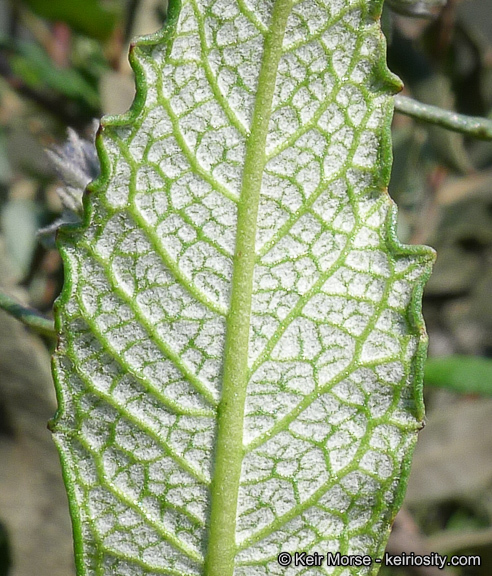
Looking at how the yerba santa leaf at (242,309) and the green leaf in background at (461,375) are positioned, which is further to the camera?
the green leaf in background at (461,375)

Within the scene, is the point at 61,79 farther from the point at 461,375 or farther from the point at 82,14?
the point at 461,375

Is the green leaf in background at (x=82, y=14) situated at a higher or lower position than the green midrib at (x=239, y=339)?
higher

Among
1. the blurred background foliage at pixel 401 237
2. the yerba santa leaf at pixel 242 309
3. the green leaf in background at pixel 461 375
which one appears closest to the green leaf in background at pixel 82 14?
the blurred background foliage at pixel 401 237

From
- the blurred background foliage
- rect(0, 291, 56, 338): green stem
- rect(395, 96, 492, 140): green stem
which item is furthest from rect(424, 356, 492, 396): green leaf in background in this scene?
rect(0, 291, 56, 338): green stem

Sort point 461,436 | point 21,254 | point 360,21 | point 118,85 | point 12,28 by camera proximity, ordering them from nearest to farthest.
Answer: point 360,21, point 118,85, point 461,436, point 21,254, point 12,28

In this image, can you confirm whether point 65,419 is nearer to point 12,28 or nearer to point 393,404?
point 393,404

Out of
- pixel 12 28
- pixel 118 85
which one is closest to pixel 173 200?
pixel 118 85

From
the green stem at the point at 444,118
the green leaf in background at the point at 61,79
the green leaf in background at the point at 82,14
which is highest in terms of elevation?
the green leaf in background at the point at 82,14

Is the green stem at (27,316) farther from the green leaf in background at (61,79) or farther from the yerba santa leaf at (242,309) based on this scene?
the green leaf in background at (61,79)

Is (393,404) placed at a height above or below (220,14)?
below
